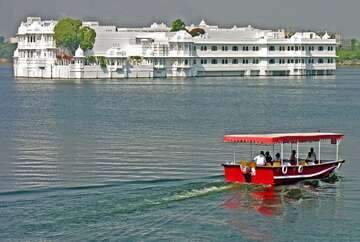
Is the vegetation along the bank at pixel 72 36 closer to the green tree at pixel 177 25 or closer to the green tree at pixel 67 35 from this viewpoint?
the green tree at pixel 67 35

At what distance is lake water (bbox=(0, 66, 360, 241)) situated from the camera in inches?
919

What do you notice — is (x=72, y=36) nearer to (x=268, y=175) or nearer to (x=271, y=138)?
(x=271, y=138)

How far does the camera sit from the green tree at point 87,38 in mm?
111812

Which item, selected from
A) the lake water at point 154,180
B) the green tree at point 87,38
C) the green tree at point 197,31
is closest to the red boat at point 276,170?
the lake water at point 154,180

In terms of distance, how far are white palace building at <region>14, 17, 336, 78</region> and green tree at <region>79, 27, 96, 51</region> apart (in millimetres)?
909

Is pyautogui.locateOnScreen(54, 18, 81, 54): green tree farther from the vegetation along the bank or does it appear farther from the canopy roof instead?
the canopy roof

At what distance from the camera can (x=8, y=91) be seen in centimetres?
8712

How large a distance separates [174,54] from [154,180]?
84132 mm

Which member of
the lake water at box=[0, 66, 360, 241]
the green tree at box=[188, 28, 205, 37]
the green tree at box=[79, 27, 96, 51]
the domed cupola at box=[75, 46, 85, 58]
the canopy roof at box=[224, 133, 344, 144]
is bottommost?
the lake water at box=[0, 66, 360, 241]

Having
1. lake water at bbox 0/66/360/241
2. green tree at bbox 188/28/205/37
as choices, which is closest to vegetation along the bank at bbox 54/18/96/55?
green tree at bbox 188/28/205/37

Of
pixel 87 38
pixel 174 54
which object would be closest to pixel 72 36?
pixel 87 38

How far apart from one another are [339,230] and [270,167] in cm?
519

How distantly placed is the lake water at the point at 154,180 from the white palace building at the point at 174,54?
44761 mm

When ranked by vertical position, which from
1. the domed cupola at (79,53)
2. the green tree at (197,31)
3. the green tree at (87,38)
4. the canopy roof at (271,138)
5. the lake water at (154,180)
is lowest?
the lake water at (154,180)
